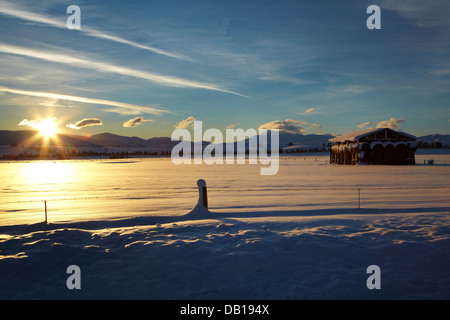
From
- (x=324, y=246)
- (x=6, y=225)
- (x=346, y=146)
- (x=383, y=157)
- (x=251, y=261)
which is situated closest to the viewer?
(x=251, y=261)

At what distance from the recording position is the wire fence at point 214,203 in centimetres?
1128

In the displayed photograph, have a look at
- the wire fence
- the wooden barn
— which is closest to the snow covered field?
the wire fence

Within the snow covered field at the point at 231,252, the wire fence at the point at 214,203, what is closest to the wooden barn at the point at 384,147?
the wire fence at the point at 214,203

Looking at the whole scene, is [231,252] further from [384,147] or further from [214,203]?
[384,147]

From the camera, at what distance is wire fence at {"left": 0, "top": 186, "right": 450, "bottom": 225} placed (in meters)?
11.3

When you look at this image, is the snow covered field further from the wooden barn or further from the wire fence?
the wooden barn

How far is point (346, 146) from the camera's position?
3969cm

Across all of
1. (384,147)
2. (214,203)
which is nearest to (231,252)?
(214,203)
